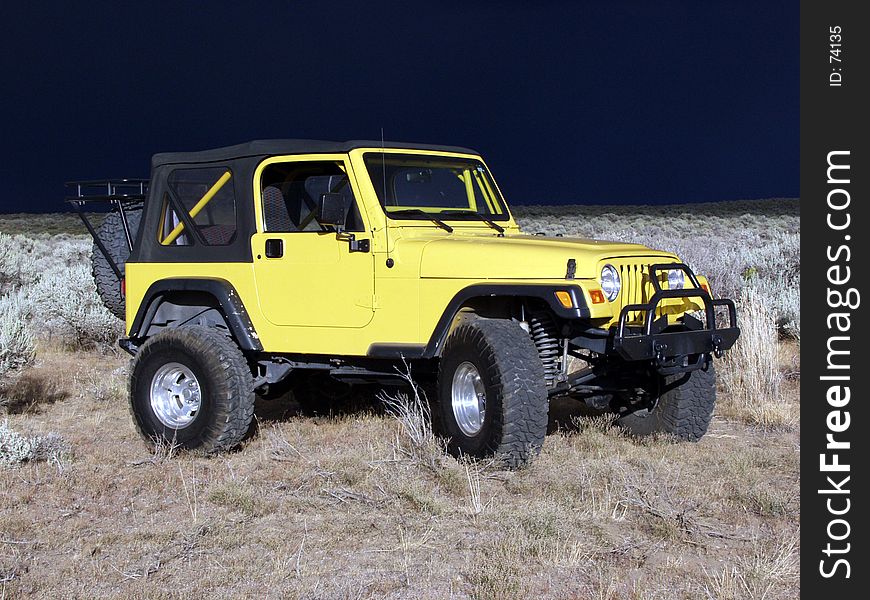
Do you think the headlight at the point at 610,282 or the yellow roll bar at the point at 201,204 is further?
the yellow roll bar at the point at 201,204

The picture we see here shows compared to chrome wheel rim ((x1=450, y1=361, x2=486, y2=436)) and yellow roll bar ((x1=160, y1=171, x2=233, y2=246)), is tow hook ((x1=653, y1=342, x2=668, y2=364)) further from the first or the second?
yellow roll bar ((x1=160, y1=171, x2=233, y2=246))

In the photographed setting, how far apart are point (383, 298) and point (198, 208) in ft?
6.47

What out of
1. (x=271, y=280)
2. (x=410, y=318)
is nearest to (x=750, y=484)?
(x=410, y=318)

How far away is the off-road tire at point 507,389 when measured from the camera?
5.95 m

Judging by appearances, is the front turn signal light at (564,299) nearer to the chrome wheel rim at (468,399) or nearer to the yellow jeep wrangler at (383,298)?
the yellow jeep wrangler at (383,298)

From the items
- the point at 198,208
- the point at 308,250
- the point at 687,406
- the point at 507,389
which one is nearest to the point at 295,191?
the point at 308,250

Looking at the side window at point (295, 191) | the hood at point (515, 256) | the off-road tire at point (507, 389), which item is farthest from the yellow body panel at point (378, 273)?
the off-road tire at point (507, 389)

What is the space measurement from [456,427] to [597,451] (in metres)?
1.15

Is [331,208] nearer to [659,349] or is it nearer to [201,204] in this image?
[201,204]

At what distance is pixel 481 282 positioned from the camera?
609 centimetres

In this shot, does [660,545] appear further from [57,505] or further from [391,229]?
[57,505]

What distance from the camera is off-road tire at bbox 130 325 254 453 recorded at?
22.6 ft

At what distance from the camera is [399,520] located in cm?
539

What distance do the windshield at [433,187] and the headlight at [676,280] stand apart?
1.48 m
